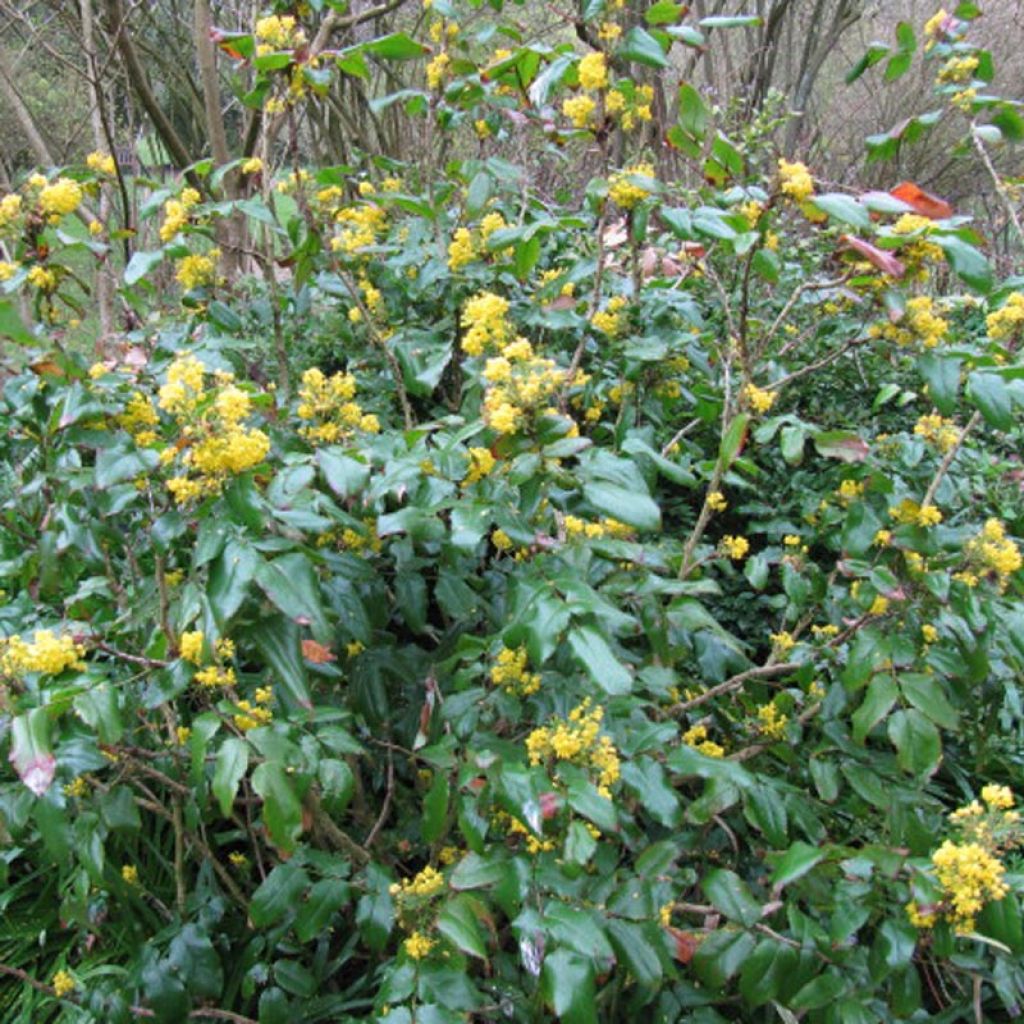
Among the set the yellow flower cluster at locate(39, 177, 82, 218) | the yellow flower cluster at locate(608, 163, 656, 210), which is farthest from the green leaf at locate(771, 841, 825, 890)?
the yellow flower cluster at locate(39, 177, 82, 218)

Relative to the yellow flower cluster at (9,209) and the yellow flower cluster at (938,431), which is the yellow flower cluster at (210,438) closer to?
the yellow flower cluster at (9,209)

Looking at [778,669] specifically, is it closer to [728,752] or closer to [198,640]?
[728,752]

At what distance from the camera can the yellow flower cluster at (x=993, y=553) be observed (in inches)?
56.9

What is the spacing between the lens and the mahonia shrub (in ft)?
4.04

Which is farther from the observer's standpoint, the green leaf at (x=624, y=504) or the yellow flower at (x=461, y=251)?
the yellow flower at (x=461, y=251)

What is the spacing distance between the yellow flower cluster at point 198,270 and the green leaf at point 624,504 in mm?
1154

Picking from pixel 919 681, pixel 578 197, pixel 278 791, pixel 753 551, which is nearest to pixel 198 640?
pixel 278 791

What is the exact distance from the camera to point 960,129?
24.5 feet

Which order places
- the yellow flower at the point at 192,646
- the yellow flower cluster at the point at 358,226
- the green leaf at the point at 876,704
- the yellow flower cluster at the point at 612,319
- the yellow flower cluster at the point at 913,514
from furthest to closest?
the yellow flower cluster at the point at 358,226 < the yellow flower cluster at the point at 612,319 < the yellow flower cluster at the point at 913,514 < the green leaf at the point at 876,704 < the yellow flower at the point at 192,646

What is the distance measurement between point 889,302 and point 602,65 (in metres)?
0.62

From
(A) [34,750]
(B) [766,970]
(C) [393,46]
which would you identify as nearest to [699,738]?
(B) [766,970]

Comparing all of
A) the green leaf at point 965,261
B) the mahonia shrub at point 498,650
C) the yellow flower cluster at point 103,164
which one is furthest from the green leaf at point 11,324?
the green leaf at point 965,261

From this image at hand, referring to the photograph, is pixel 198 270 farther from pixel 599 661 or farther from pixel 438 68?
pixel 599 661

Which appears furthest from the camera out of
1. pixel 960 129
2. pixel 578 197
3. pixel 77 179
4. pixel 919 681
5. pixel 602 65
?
pixel 960 129
